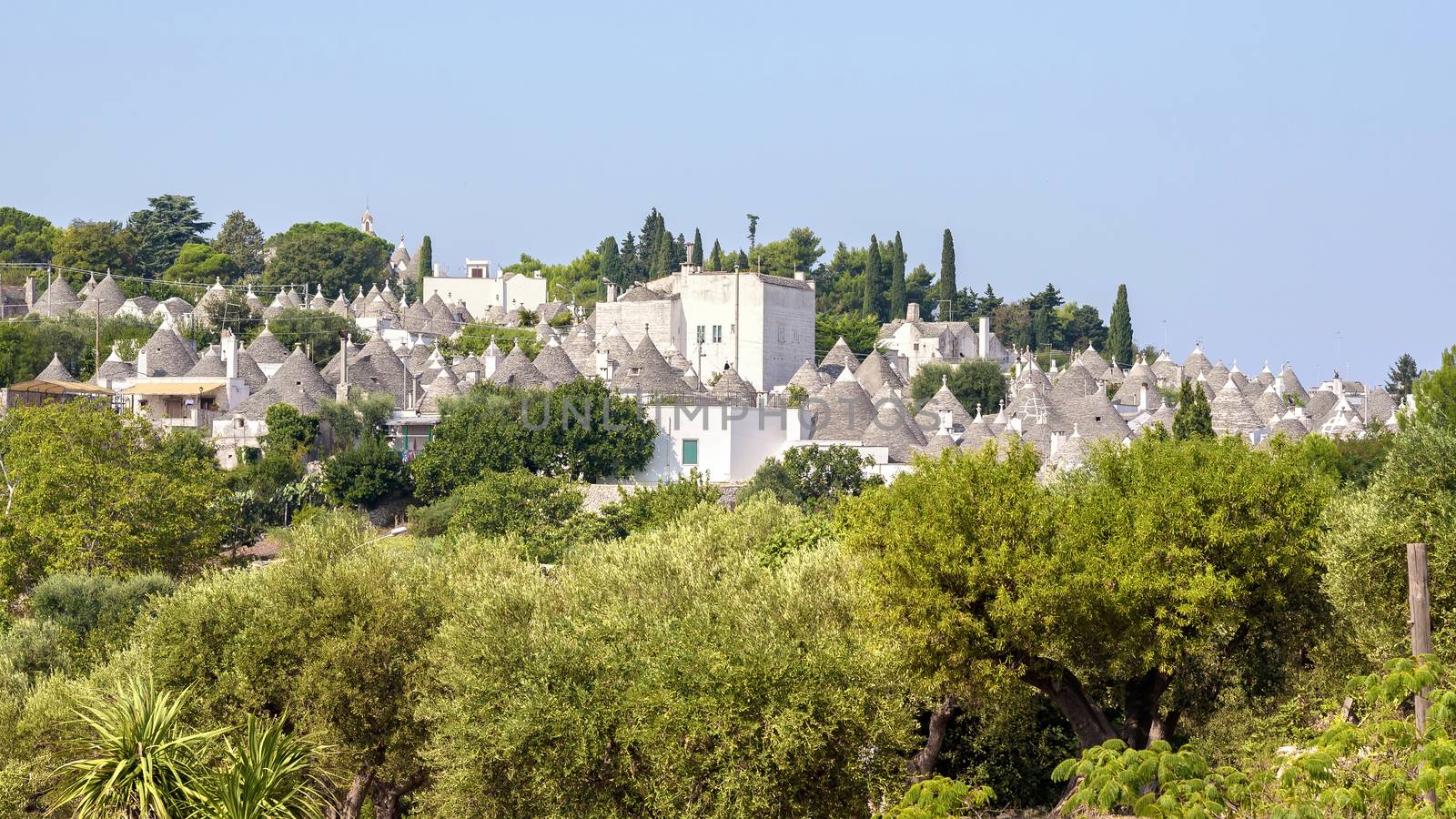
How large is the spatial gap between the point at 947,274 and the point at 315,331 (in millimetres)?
45463

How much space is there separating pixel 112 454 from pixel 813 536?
2047cm

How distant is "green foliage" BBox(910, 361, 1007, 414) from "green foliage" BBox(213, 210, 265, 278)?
58460 millimetres

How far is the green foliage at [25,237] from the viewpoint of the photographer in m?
114

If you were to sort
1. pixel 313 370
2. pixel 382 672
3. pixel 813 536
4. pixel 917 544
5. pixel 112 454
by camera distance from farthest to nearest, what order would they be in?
1. pixel 313 370
2. pixel 112 454
3. pixel 813 536
4. pixel 382 672
5. pixel 917 544

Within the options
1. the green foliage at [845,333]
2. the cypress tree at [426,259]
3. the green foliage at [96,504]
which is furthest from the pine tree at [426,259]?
the green foliage at [96,504]

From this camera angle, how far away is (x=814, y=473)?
162 feet

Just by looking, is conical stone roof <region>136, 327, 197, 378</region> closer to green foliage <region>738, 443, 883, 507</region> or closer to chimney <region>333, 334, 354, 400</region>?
chimney <region>333, 334, 354, 400</region>

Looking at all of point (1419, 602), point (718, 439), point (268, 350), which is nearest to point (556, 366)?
point (718, 439)

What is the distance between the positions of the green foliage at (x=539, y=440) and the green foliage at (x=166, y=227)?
229 ft

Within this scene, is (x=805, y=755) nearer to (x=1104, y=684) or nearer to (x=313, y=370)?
(x=1104, y=684)

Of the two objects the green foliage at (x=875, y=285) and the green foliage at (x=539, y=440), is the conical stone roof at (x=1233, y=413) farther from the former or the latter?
the green foliage at (x=875, y=285)

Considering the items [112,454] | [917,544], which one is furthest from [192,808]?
[112,454]

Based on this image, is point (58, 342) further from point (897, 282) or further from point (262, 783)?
point (262, 783)

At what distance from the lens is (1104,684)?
74.7 feet
